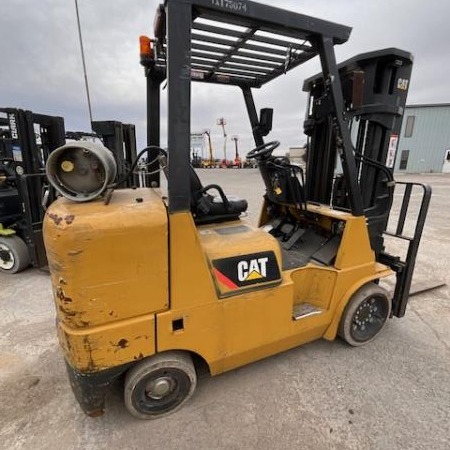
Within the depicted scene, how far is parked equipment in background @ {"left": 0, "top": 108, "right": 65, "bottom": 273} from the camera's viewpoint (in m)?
4.14

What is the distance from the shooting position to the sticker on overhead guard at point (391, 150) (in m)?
2.66

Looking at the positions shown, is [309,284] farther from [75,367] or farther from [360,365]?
[75,367]

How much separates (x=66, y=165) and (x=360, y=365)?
9.31 feet

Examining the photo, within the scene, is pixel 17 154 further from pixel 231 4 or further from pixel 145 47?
pixel 231 4

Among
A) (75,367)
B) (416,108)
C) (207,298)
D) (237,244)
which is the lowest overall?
(75,367)

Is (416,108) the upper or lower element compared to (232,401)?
upper

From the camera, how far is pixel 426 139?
82.0 feet

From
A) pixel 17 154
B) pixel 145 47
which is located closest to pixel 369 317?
pixel 145 47

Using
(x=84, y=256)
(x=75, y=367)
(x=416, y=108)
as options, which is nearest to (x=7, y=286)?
→ (x=75, y=367)

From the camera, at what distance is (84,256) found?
60.5 inches

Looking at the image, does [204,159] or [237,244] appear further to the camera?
[204,159]

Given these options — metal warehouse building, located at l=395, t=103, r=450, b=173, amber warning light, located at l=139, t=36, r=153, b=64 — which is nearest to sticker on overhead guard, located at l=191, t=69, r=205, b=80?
amber warning light, located at l=139, t=36, r=153, b=64

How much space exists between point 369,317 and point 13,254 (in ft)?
16.3

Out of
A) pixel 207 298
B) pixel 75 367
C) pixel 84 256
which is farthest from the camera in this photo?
pixel 207 298
